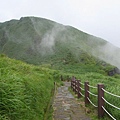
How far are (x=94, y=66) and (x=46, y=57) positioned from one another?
1865 cm

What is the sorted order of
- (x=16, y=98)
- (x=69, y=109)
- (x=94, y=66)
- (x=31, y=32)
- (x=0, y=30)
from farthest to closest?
(x=0, y=30)
(x=31, y=32)
(x=94, y=66)
(x=69, y=109)
(x=16, y=98)

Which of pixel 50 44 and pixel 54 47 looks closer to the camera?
pixel 54 47

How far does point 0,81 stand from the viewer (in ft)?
14.1

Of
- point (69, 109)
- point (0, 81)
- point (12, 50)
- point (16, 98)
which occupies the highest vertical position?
point (12, 50)

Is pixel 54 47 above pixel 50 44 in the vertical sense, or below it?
below

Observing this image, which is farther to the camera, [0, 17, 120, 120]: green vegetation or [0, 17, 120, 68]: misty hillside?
[0, 17, 120, 68]: misty hillside

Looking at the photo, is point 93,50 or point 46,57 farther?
point 93,50

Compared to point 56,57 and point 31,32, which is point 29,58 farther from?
point 31,32

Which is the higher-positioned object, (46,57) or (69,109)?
(46,57)

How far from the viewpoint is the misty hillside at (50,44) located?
266 ft

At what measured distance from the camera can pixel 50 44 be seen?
9106 cm

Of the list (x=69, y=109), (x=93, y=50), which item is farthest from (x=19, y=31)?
(x=69, y=109)

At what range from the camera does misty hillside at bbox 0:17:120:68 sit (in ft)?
266

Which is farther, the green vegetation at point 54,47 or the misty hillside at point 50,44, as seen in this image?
the misty hillside at point 50,44
